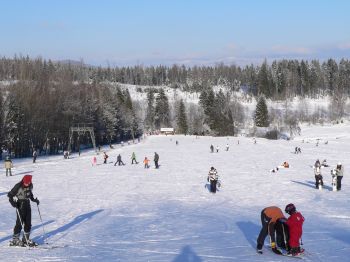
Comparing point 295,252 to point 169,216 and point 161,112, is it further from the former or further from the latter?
point 161,112

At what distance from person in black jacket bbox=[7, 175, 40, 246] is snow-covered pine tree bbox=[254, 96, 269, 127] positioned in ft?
387

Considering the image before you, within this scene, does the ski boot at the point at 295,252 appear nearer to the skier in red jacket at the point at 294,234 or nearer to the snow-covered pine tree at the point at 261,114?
the skier in red jacket at the point at 294,234

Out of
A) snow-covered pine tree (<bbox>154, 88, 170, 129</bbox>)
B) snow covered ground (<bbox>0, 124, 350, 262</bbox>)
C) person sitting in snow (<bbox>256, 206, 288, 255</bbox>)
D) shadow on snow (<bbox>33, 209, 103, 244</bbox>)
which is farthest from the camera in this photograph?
snow-covered pine tree (<bbox>154, 88, 170, 129</bbox>)

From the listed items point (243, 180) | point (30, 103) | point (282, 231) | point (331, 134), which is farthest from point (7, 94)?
point (331, 134)

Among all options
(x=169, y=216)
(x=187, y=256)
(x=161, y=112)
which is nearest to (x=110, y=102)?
(x=161, y=112)

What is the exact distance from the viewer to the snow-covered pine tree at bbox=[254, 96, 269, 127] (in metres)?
126

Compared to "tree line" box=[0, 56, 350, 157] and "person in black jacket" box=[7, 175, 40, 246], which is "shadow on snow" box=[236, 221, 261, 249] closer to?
"person in black jacket" box=[7, 175, 40, 246]

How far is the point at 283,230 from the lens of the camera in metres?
10.0

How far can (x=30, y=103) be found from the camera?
6894cm

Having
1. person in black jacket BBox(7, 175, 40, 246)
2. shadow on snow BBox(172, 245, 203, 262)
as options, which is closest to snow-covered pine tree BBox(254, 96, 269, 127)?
shadow on snow BBox(172, 245, 203, 262)

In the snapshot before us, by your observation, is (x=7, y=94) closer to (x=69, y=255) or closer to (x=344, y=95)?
(x=69, y=255)

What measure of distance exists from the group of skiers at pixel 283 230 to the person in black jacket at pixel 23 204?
541cm

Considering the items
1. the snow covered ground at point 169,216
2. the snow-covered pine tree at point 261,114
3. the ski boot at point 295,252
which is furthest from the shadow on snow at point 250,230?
the snow-covered pine tree at point 261,114

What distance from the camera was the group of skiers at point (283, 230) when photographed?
32.3 ft
